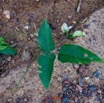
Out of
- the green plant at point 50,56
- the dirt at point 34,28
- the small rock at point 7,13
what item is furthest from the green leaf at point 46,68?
the small rock at point 7,13

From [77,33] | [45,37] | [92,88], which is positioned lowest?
[92,88]

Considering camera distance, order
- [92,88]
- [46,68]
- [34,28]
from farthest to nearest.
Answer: [34,28] < [92,88] < [46,68]

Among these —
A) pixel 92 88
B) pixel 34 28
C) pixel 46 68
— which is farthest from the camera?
pixel 34 28

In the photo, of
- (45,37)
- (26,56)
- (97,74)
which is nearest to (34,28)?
(26,56)

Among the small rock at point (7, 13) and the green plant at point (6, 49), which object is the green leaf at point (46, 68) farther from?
the small rock at point (7, 13)

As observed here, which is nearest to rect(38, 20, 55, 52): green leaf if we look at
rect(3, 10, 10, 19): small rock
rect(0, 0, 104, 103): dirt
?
rect(0, 0, 104, 103): dirt

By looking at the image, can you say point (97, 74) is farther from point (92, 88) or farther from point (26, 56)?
point (26, 56)
